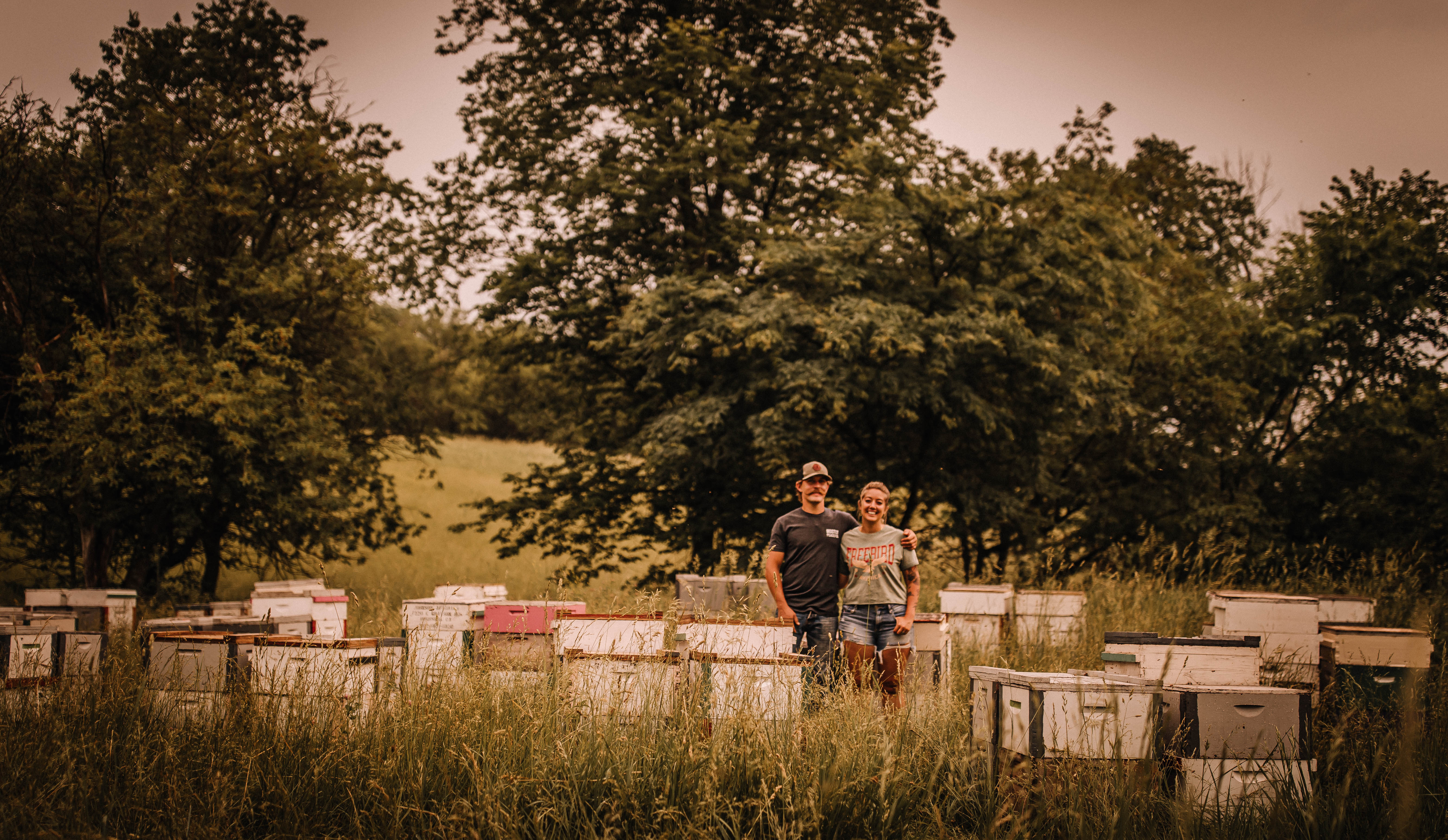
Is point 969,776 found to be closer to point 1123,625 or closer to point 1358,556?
point 1123,625

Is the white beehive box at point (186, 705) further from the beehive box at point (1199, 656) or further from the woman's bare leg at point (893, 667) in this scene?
the beehive box at point (1199, 656)

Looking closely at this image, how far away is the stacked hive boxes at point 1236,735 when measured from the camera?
431cm

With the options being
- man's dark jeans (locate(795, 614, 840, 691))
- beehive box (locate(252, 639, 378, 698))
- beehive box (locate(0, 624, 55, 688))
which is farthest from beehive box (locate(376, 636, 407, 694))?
man's dark jeans (locate(795, 614, 840, 691))

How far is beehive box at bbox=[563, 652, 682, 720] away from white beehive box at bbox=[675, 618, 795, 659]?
0.30 metres

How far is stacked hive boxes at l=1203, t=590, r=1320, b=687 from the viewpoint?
6.87m

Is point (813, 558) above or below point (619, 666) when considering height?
above

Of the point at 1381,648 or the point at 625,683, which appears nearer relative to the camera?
the point at 625,683

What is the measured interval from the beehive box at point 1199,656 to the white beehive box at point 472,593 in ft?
16.1

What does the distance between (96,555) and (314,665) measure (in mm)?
12412

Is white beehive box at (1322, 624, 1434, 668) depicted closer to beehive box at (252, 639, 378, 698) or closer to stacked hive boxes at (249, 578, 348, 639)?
beehive box at (252, 639, 378, 698)

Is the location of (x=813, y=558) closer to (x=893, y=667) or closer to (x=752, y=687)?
(x=893, y=667)

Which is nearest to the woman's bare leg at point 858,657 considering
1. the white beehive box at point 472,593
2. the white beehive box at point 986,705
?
the white beehive box at point 986,705

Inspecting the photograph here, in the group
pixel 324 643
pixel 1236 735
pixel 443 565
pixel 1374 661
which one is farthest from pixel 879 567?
pixel 443 565

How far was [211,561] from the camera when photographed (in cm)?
1636
